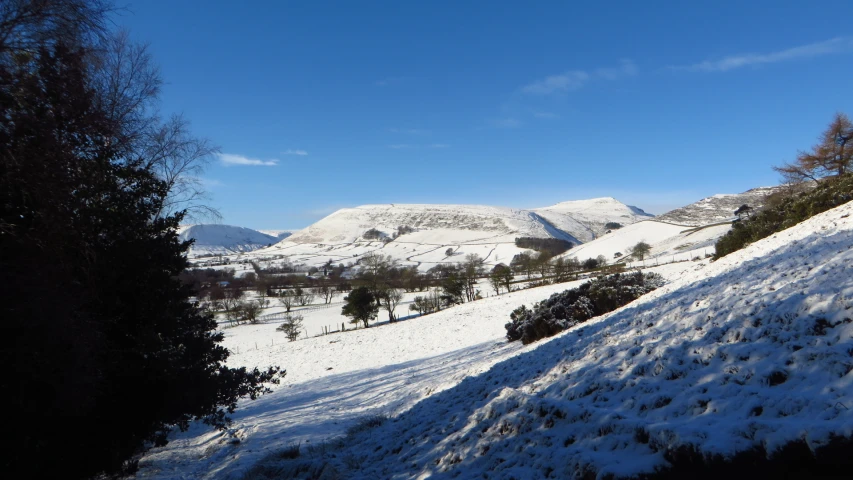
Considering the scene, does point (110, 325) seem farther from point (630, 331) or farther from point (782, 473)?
point (630, 331)

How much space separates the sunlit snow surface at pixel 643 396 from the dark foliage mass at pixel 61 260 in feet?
8.86

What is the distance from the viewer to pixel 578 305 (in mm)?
15492

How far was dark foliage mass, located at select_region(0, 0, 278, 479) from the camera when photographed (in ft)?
13.8

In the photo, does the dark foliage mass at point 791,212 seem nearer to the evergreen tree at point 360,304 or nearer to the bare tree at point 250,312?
the evergreen tree at point 360,304

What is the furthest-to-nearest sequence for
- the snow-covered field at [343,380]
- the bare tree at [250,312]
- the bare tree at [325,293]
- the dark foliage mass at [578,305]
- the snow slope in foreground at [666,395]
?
the bare tree at [325,293] < the bare tree at [250,312] < the dark foliage mass at [578,305] < the snow-covered field at [343,380] < the snow slope in foreground at [666,395]

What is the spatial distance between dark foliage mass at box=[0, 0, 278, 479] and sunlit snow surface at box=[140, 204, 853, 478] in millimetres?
2701

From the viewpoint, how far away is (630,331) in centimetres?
855

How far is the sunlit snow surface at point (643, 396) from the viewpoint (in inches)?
165

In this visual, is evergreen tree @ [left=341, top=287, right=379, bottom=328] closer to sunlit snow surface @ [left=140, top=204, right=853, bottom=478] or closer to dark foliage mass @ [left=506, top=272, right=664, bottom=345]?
dark foliage mass @ [left=506, top=272, right=664, bottom=345]

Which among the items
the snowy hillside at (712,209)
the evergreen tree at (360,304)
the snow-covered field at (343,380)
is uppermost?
the snowy hillside at (712,209)

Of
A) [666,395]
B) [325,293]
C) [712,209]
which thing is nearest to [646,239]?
[712,209]

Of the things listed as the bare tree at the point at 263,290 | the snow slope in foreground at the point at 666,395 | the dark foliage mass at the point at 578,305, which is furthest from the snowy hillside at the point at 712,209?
the snow slope in foreground at the point at 666,395

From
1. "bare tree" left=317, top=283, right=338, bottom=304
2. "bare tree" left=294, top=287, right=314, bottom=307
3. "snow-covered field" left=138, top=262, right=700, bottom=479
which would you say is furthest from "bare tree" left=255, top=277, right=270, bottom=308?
"snow-covered field" left=138, top=262, right=700, bottom=479

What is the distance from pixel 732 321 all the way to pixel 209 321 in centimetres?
1072
